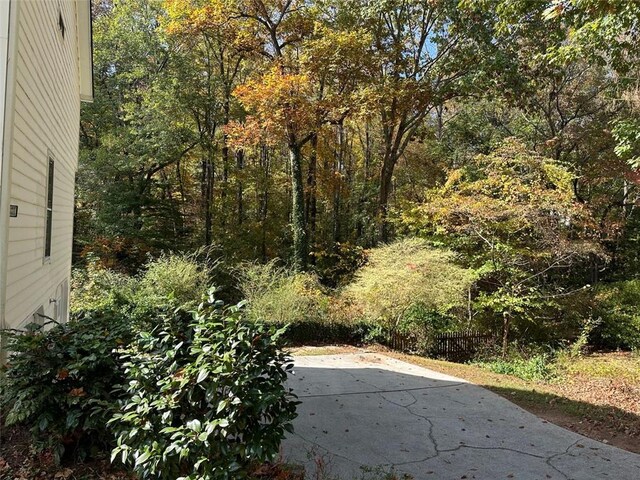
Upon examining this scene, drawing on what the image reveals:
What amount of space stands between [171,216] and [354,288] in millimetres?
10406

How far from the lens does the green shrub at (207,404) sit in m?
2.98

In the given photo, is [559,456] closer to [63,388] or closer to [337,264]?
[63,388]

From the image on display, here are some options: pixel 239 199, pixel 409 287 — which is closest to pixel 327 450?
pixel 409 287

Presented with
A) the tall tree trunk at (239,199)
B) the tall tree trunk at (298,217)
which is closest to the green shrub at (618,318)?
the tall tree trunk at (298,217)

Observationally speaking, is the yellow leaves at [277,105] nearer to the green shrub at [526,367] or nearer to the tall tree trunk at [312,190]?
the tall tree trunk at [312,190]

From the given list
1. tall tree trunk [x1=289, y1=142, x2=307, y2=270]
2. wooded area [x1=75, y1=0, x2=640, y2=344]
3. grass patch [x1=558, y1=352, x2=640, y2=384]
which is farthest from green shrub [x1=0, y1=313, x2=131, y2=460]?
tall tree trunk [x1=289, y1=142, x2=307, y2=270]

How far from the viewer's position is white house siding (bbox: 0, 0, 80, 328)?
14.6ft

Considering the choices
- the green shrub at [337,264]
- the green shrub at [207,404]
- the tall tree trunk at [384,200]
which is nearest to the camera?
the green shrub at [207,404]

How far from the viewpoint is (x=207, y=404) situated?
3.24 metres

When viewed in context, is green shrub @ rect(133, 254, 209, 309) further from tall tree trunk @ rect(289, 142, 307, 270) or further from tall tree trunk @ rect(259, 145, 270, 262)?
tall tree trunk @ rect(259, 145, 270, 262)

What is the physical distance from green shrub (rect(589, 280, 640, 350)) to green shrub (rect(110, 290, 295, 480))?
49.3ft

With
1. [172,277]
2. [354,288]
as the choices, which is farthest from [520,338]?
[172,277]

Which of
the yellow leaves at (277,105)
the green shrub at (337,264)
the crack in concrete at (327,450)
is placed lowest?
the crack in concrete at (327,450)

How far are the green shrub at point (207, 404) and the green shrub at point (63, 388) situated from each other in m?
0.37
